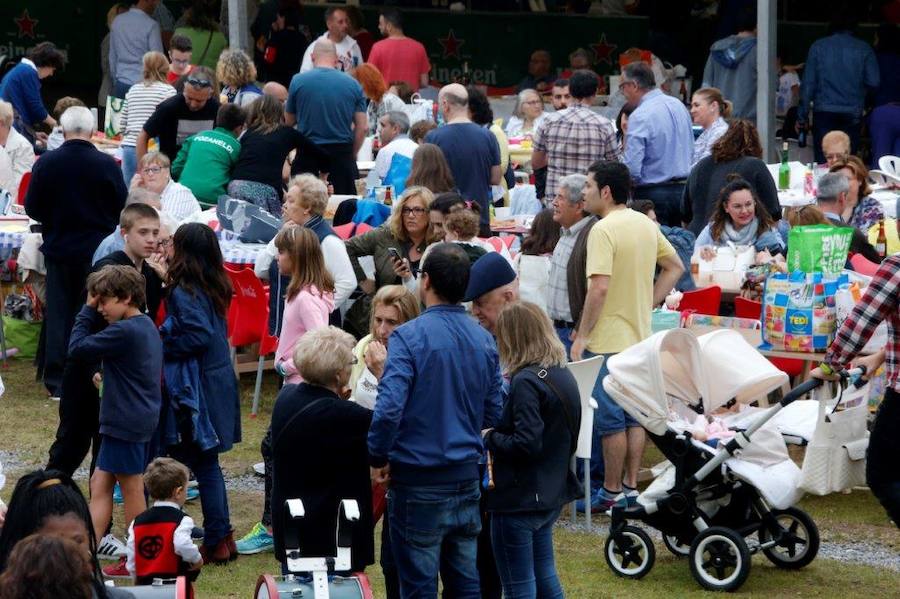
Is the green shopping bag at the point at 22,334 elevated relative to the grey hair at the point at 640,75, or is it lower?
lower

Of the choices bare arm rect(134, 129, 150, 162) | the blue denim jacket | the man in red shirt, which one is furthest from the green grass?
the blue denim jacket

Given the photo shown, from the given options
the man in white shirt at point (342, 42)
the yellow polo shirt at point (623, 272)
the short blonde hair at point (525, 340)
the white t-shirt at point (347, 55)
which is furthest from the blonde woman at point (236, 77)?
the short blonde hair at point (525, 340)

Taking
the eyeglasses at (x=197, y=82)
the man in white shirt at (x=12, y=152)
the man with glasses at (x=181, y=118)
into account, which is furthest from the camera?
the man in white shirt at (x=12, y=152)

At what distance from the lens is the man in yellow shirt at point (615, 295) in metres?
7.31

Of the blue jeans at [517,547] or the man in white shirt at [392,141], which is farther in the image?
the man in white shirt at [392,141]

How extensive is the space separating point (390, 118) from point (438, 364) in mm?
7015

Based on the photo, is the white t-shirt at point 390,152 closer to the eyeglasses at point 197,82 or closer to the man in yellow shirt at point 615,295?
the eyeglasses at point 197,82

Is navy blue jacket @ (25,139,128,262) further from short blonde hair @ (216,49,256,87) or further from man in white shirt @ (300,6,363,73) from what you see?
man in white shirt @ (300,6,363,73)

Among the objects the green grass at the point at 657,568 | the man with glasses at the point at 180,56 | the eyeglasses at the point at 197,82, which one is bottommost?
the green grass at the point at 657,568

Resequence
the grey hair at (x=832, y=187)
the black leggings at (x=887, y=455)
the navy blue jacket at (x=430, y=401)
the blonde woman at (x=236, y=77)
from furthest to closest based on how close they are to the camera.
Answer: the blonde woman at (x=236, y=77), the grey hair at (x=832, y=187), the black leggings at (x=887, y=455), the navy blue jacket at (x=430, y=401)

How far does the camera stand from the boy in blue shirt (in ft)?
20.6

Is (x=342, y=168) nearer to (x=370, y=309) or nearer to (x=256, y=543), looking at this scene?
(x=370, y=309)

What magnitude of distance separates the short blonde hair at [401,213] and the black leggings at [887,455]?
2901mm

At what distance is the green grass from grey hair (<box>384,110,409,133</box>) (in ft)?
12.4
